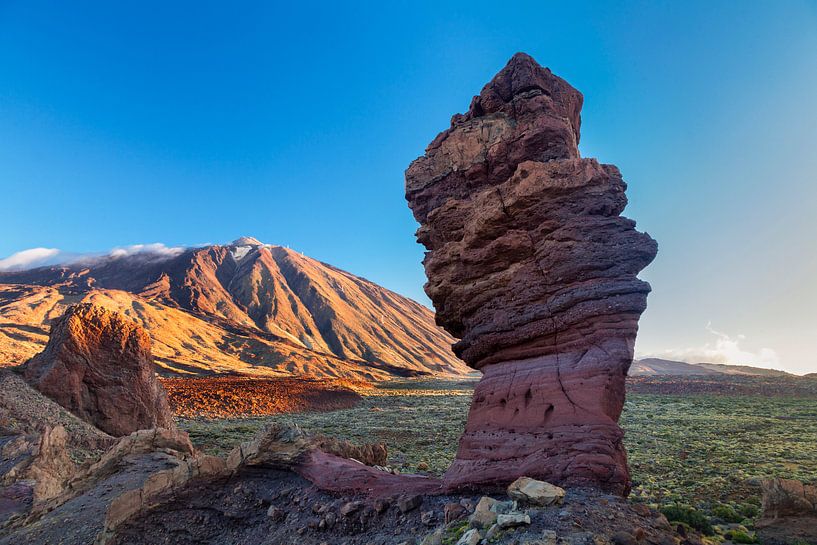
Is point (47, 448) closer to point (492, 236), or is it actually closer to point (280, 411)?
point (492, 236)

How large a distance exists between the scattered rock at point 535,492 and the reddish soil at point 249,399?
122 ft

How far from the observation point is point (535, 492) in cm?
717

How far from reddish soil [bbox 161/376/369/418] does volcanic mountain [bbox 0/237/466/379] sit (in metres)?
23.5

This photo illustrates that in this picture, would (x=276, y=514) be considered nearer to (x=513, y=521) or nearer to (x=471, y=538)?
(x=471, y=538)

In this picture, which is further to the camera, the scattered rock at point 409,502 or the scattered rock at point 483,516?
the scattered rock at point 409,502

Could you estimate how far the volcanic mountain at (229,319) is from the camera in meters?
88.3

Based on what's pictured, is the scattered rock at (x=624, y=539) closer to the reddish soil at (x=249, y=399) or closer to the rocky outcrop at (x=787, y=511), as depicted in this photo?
the rocky outcrop at (x=787, y=511)

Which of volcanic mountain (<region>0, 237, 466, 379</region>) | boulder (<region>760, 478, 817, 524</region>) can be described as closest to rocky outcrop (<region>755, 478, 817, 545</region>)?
boulder (<region>760, 478, 817, 524</region>)

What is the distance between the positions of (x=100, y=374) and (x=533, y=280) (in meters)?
22.9

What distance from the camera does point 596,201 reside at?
10398 millimetres

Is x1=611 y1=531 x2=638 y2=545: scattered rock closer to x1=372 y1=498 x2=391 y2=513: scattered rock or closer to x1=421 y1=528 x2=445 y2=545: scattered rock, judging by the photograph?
x1=421 y1=528 x2=445 y2=545: scattered rock

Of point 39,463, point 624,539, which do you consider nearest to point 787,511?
point 624,539

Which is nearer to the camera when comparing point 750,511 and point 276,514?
point 276,514

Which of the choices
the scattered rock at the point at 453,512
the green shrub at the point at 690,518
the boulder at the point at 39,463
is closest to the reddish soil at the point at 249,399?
the boulder at the point at 39,463
